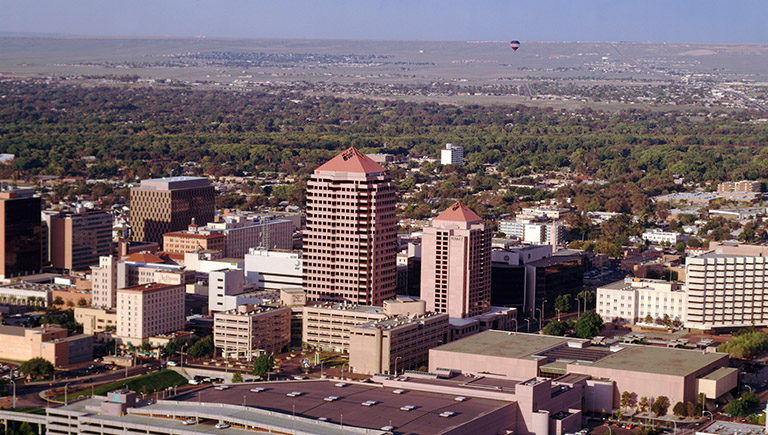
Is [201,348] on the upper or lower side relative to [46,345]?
lower

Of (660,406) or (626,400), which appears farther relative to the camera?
(626,400)

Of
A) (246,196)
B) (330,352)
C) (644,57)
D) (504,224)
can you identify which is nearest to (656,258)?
(504,224)

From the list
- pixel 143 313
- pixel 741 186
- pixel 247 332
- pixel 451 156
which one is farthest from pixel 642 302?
pixel 451 156

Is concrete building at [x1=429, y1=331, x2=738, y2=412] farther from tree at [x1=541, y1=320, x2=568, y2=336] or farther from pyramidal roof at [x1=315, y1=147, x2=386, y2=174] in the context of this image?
pyramidal roof at [x1=315, y1=147, x2=386, y2=174]

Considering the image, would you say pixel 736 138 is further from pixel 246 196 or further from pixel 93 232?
pixel 93 232

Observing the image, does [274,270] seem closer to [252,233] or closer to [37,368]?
[252,233]

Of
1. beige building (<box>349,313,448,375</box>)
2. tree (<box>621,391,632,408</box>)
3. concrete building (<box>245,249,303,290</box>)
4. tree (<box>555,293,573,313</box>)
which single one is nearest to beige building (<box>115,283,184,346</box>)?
concrete building (<box>245,249,303,290</box>)

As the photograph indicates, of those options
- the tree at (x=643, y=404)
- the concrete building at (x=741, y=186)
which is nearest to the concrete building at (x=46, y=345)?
the tree at (x=643, y=404)
